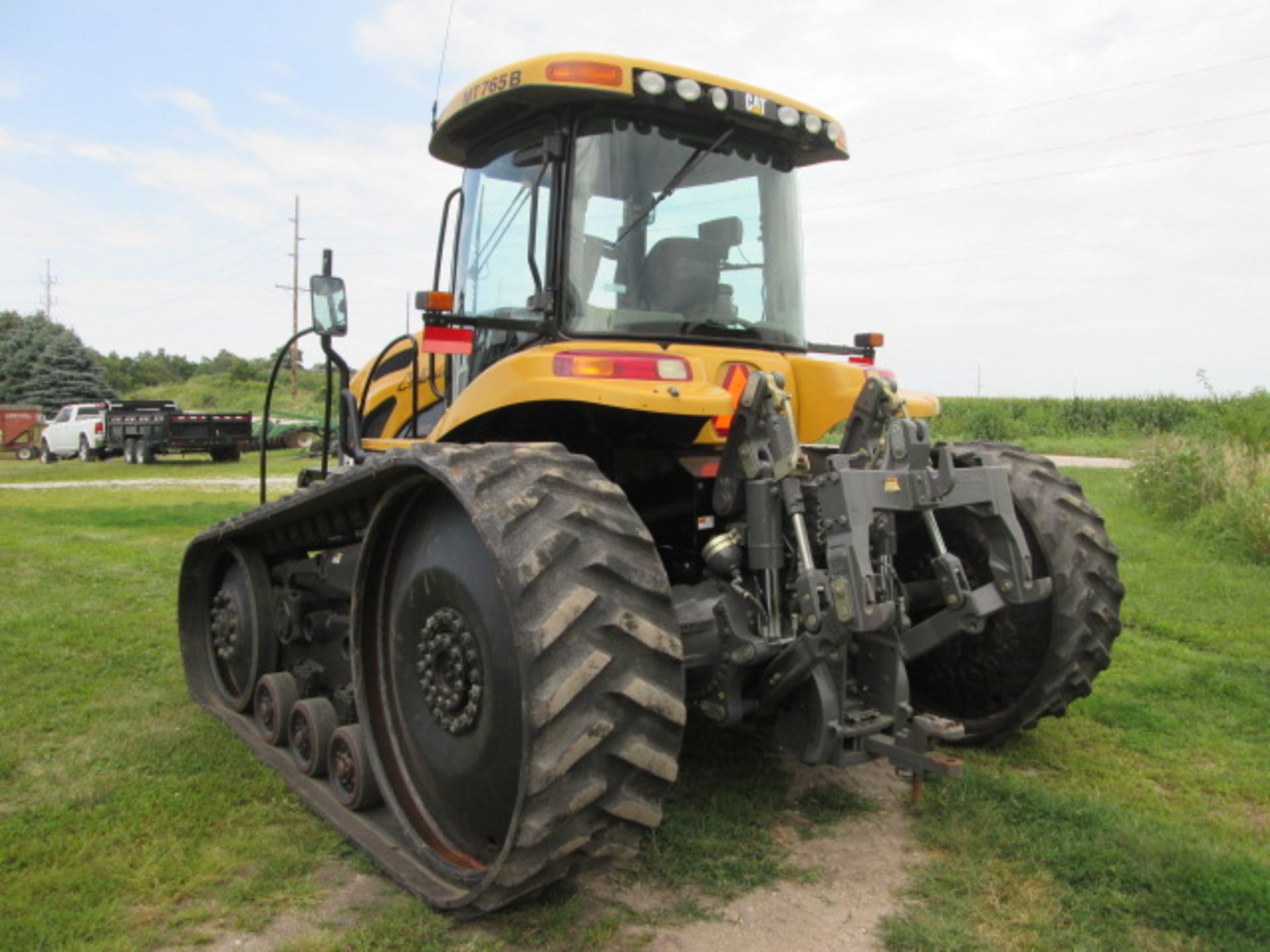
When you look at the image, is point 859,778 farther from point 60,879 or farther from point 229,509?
point 229,509

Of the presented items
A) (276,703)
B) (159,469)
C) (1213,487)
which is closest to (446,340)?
(276,703)

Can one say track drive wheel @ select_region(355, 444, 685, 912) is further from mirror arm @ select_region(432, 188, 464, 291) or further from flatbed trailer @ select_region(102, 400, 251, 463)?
flatbed trailer @ select_region(102, 400, 251, 463)

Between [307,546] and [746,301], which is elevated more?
[746,301]

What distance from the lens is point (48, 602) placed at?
8039 millimetres

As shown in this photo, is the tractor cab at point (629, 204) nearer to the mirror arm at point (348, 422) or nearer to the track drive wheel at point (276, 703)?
the mirror arm at point (348, 422)

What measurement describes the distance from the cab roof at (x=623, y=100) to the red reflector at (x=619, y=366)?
3.53ft

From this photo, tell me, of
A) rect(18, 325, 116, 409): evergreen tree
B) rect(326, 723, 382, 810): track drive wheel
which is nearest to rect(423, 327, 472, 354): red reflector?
rect(326, 723, 382, 810): track drive wheel

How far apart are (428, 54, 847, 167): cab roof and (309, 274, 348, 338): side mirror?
0.83m

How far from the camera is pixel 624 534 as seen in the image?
10.3 feet

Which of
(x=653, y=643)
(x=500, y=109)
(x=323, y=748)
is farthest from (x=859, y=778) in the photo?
(x=500, y=109)

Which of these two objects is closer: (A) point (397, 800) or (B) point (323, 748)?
(A) point (397, 800)

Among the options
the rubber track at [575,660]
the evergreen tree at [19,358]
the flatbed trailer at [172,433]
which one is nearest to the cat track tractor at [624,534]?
the rubber track at [575,660]

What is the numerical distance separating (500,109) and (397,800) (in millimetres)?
2764

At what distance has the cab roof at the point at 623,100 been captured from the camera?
383 cm
